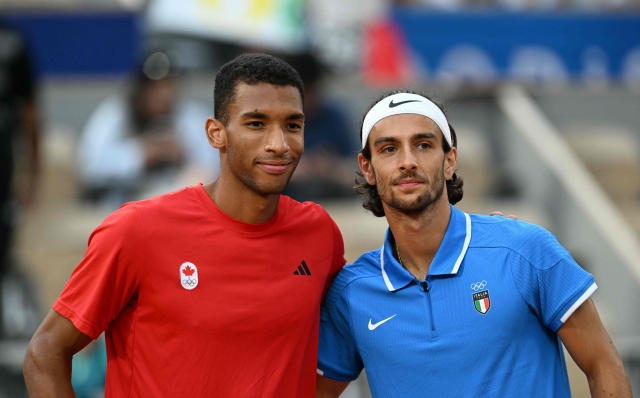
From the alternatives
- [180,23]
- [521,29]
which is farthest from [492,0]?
[180,23]

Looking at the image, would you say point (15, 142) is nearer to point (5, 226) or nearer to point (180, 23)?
point (5, 226)

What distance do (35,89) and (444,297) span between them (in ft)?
19.8

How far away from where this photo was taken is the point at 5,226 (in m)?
7.69

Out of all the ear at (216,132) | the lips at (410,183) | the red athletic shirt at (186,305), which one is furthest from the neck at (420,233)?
the ear at (216,132)

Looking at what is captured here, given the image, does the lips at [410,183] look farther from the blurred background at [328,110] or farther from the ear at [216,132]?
the blurred background at [328,110]

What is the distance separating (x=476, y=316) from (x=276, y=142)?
953 mm

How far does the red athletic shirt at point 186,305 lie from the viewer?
2.96 meters

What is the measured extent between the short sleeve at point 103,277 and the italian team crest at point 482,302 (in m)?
1.21

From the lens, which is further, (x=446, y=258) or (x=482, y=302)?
(x=446, y=258)

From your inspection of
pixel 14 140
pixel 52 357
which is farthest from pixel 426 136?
pixel 14 140

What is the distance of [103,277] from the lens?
9.62 ft

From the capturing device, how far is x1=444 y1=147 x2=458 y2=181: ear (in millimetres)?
3355

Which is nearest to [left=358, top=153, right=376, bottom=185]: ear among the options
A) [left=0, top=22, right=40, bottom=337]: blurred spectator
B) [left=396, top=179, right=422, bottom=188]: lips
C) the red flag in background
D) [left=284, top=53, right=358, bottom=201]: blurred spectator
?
[left=396, top=179, right=422, bottom=188]: lips

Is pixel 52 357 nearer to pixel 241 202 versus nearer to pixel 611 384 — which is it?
pixel 241 202
